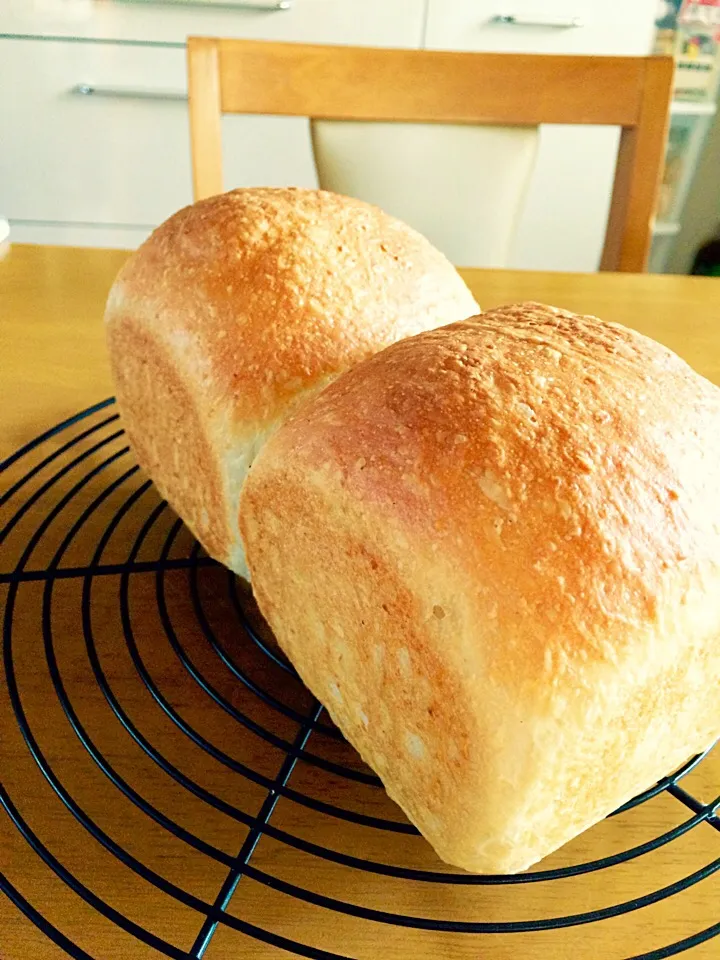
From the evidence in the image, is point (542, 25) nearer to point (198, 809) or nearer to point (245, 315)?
point (245, 315)

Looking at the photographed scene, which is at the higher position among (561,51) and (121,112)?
(561,51)

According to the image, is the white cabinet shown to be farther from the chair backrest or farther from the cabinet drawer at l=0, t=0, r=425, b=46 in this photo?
the chair backrest

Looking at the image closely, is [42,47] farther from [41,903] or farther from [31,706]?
[41,903]

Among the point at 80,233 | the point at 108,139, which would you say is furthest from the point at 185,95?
the point at 80,233

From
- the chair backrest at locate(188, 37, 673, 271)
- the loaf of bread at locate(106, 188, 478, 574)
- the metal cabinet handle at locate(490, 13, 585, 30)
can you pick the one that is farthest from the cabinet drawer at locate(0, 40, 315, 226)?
the loaf of bread at locate(106, 188, 478, 574)

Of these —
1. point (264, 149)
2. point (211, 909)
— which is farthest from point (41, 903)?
point (264, 149)

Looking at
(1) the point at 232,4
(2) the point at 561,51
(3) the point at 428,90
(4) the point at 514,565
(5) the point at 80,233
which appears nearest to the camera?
(4) the point at 514,565

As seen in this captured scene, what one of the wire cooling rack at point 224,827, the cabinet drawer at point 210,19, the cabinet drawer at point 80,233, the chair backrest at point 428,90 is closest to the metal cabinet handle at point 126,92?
the cabinet drawer at point 210,19
